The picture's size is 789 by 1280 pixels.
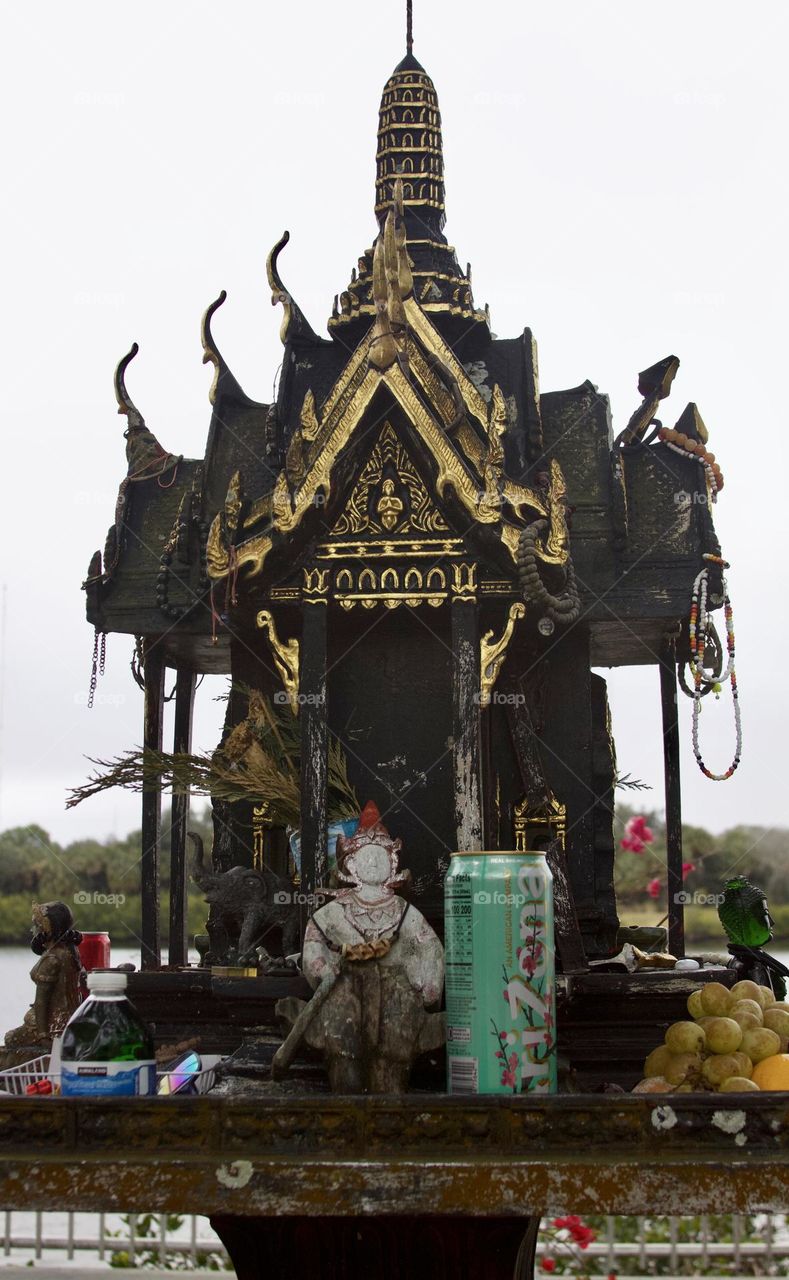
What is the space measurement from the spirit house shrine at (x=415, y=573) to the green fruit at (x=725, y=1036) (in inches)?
61.3

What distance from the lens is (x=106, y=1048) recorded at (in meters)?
5.87

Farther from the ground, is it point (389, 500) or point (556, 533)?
point (389, 500)

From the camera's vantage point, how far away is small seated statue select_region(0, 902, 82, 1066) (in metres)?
7.84

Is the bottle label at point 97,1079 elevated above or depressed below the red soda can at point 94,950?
below

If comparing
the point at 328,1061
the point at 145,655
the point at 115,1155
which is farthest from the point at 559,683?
the point at 115,1155

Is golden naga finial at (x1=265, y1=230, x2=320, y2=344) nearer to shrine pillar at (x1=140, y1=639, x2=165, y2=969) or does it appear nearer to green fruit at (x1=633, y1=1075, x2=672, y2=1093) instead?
shrine pillar at (x1=140, y1=639, x2=165, y2=969)

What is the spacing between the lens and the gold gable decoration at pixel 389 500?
8.11 metres

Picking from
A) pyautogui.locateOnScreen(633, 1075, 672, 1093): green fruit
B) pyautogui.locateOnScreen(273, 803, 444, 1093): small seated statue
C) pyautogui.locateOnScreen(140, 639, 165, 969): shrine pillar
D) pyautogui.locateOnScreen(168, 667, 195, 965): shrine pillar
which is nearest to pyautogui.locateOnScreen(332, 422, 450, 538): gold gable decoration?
pyautogui.locateOnScreen(140, 639, 165, 969): shrine pillar

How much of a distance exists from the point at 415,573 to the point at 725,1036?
3013 millimetres

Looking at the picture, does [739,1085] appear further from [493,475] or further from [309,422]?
[309,422]

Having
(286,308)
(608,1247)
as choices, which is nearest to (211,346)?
(286,308)

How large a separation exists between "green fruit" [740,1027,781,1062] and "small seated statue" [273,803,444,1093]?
57.7 inches

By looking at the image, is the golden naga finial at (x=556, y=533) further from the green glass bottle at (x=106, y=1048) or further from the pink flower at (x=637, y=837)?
the pink flower at (x=637, y=837)

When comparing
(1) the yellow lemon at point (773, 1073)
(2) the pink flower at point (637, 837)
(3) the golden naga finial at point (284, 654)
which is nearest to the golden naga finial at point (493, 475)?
(3) the golden naga finial at point (284, 654)
